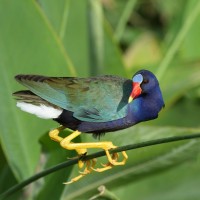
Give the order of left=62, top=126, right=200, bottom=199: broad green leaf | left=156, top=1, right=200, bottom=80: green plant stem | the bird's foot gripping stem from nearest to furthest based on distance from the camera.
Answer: the bird's foot gripping stem → left=62, top=126, right=200, bottom=199: broad green leaf → left=156, top=1, right=200, bottom=80: green plant stem

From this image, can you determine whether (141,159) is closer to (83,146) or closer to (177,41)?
(83,146)

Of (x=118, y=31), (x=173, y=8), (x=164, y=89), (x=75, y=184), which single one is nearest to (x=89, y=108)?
(x=75, y=184)

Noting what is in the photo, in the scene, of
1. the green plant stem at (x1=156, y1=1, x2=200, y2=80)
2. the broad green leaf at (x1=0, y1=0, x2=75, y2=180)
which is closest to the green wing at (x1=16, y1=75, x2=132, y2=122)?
the broad green leaf at (x1=0, y1=0, x2=75, y2=180)

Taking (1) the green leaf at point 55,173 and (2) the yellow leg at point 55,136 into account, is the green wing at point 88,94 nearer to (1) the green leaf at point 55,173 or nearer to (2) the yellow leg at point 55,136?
(2) the yellow leg at point 55,136

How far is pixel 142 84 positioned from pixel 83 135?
335 millimetres

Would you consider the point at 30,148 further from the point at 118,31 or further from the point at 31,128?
the point at 118,31

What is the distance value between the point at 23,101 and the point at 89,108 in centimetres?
13

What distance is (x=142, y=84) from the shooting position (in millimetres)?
1530

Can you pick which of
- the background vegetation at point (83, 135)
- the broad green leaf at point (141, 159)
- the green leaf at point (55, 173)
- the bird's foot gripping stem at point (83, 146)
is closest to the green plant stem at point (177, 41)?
the background vegetation at point (83, 135)

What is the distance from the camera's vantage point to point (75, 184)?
190 centimetres

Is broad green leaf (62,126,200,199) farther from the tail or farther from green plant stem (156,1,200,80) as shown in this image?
green plant stem (156,1,200,80)

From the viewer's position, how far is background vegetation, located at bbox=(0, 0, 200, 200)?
6.07ft

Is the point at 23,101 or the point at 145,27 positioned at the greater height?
the point at 23,101

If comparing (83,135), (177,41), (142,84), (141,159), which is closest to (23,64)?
(83,135)
